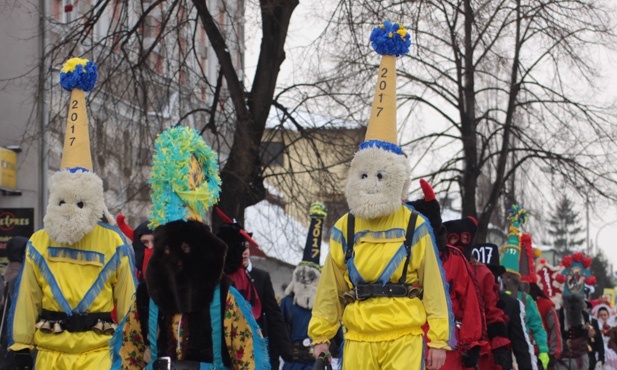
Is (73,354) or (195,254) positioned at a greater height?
(195,254)

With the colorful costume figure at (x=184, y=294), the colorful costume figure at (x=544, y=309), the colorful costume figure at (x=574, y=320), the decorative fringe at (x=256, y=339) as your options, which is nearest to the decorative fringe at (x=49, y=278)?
the colorful costume figure at (x=184, y=294)

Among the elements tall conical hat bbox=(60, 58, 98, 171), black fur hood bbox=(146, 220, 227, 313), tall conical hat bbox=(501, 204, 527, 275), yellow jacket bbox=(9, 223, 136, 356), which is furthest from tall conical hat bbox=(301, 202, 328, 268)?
black fur hood bbox=(146, 220, 227, 313)

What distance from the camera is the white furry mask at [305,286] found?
13.9 metres

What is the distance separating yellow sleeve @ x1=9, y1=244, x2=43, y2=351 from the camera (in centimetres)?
837

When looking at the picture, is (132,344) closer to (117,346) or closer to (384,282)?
(117,346)

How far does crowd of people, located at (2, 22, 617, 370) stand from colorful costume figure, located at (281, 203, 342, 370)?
2858mm

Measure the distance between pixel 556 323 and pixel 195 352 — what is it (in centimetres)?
1022

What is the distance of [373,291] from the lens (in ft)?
25.1

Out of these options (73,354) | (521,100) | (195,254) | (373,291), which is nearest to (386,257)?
(373,291)

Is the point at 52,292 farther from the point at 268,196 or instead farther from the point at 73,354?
the point at 268,196

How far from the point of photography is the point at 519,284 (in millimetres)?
13867

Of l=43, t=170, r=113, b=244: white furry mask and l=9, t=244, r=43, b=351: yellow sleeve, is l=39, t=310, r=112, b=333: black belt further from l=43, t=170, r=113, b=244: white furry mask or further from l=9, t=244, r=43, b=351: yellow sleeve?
l=43, t=170, r=113, b=244: white furry mask

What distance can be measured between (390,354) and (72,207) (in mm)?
2733

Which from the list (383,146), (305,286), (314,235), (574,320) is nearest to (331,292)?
(383,146)
